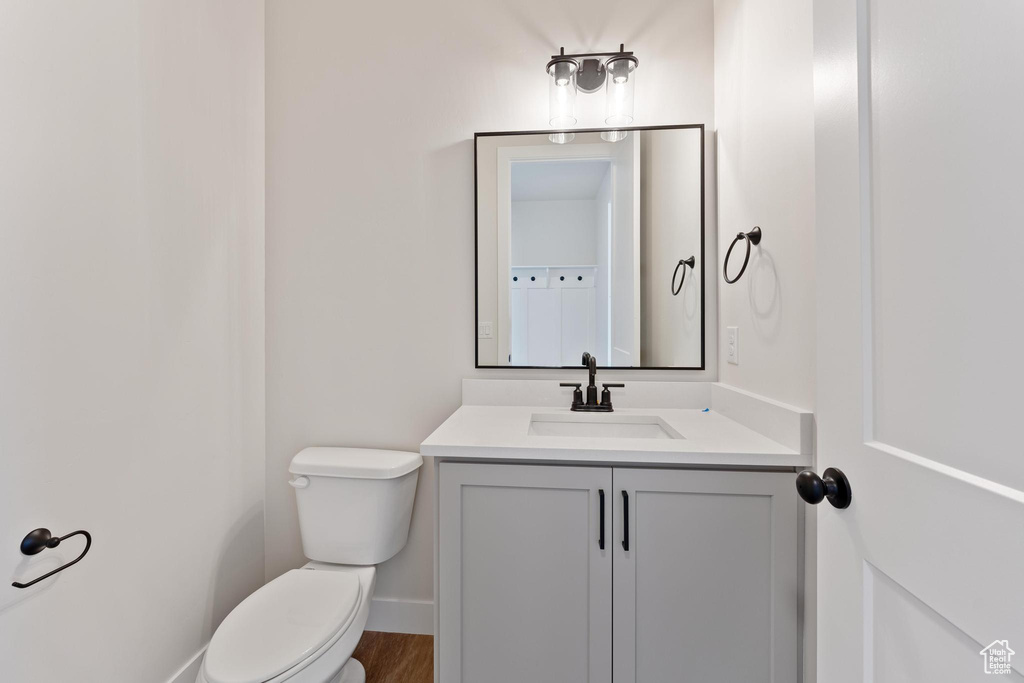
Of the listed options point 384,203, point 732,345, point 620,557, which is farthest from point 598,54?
point 620,557

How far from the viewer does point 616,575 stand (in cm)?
117

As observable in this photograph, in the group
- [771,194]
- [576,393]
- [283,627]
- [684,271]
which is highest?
[771,194]

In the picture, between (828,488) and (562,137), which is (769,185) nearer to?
(562,137)

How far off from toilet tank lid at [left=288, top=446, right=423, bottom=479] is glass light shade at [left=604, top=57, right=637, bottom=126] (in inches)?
56.5

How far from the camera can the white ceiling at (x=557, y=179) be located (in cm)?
174

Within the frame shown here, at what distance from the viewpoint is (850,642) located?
0.66m

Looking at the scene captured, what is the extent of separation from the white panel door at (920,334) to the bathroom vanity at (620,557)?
1.32ft

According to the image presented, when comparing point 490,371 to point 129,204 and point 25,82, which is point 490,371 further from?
point 25,82

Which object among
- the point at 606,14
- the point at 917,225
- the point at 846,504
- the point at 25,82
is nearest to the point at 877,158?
the point at 917,225

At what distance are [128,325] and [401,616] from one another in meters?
1.38

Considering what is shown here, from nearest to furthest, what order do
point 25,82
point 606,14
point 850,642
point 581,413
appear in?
point 850,642, point 25,82, point 581,413, point 606,14

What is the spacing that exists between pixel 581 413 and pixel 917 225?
117 cm

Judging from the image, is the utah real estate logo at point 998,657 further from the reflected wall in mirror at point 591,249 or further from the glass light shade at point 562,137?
the glass light shade at point 562,137

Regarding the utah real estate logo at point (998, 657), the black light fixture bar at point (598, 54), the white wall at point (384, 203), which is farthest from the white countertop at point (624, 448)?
the black light fixture bar at point (598, 54)
